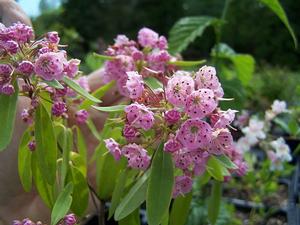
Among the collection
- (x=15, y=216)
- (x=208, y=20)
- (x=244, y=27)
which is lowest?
(x=15, y=216)

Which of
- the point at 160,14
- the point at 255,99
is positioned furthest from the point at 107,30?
the point at 255,99

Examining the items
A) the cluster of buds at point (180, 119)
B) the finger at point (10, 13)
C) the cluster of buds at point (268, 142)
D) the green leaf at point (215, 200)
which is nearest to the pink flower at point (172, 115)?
the cluster of buds at point (180, 119)

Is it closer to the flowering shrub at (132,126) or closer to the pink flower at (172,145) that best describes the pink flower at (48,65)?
the flowering shrub at (132,126)

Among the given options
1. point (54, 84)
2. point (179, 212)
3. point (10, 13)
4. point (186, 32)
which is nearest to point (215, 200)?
point (179, 212)

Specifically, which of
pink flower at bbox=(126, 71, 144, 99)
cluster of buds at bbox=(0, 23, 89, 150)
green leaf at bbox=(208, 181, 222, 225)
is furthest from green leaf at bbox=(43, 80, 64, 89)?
green leaf at bbox=(208, 181, 222, 225)

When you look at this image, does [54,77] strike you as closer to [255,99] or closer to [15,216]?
[15,216]

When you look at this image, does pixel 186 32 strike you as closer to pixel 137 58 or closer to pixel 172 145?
pixel 137 58
